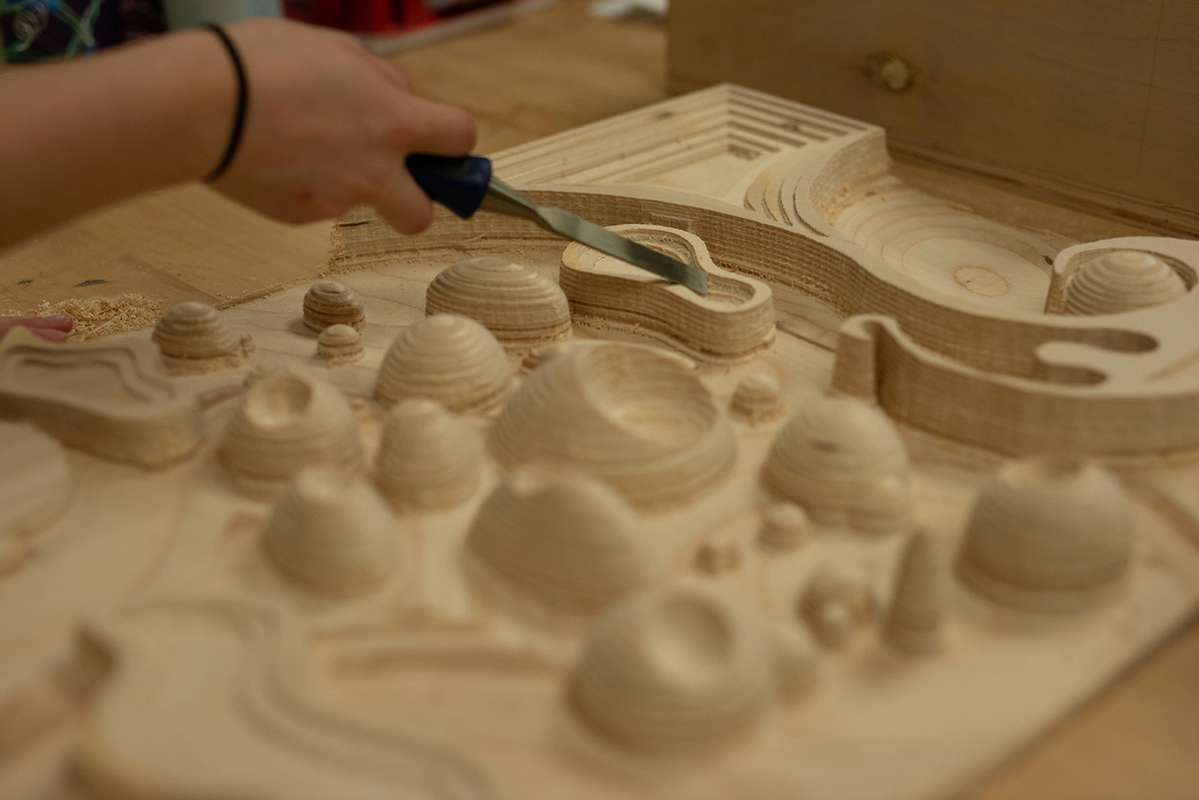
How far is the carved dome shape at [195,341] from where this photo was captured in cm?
189

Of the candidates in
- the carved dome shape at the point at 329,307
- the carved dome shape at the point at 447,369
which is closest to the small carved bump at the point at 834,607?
the carved dome shape at the point at 447,369

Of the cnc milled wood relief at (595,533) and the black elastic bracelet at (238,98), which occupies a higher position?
the black elastic bracelet at (238,98)

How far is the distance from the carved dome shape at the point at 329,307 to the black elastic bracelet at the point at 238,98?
0.47 metres

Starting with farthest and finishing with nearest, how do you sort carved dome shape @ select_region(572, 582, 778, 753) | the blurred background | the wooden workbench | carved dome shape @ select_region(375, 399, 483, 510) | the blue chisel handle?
the blurred background
the blue chisel handle
carved dome shape @ select_region(375, 399, 483, 510)
the wooden workbench
carved dome shape @ select_region(572, 582, 778, 753)

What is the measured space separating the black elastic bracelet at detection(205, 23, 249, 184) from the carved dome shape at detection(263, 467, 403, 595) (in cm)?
39

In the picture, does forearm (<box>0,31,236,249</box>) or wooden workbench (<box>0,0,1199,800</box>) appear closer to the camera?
wooden workbench (<box>0,0,1199,800</box>)

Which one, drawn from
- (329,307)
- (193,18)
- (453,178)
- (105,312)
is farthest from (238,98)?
(193,18)

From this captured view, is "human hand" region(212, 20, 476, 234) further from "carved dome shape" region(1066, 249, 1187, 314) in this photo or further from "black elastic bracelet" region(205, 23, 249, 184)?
"carved dome shape" region(1066, 249, 1187, 314)

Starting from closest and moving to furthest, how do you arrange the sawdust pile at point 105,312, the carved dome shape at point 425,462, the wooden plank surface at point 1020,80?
the carved dome shape at point 425,462 → the sawdust pile at point 105,312 → the wooden plank surface at point 1020,80

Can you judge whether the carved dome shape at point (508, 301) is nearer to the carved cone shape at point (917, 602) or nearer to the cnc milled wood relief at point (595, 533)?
the cnc milled wood relief at point (595, 533)

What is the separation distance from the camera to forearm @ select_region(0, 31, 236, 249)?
1.43 metres

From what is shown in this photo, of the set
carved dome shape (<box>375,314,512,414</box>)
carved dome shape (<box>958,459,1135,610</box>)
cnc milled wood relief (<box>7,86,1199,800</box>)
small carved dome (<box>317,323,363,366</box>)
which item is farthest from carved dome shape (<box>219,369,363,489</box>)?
carved dome shape (<box>958,459,1135,610</box>)

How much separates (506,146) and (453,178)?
4.09 ft

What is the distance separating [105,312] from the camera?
7.29 feet
